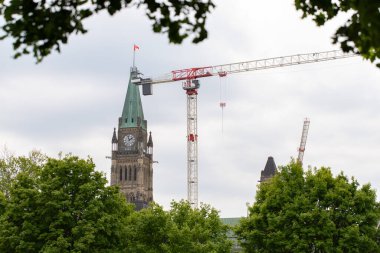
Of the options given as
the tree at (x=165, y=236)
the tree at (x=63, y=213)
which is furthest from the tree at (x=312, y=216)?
the tree at (x=63, y=213)

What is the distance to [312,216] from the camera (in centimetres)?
5172

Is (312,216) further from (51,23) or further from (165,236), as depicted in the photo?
(51,23)

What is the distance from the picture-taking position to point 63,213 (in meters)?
50.5

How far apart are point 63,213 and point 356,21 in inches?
1691

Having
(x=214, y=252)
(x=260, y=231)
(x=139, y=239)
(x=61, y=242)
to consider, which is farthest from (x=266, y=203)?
(x=61, y=242)

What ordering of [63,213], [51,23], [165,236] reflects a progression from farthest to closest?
[165,236] < [63,213] < [51,23]

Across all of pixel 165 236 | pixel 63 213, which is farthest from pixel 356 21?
pixel 165 236

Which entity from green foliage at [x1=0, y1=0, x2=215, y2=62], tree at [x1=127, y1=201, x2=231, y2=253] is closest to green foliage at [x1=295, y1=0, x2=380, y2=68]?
green foliage at [x1=0, y1=0, x2=215, y2=62]

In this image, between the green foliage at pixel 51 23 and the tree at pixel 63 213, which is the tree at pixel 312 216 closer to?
the tree at pixel 63 213

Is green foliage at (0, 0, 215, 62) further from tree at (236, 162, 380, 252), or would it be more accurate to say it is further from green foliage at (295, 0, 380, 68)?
tree at (236, 162, 380, 252)

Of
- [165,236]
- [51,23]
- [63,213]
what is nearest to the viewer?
[51,23]

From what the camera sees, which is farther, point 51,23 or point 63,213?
point 63,213

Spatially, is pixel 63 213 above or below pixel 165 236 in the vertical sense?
above

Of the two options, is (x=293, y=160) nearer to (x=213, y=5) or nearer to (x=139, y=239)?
(x=139, y=239)
